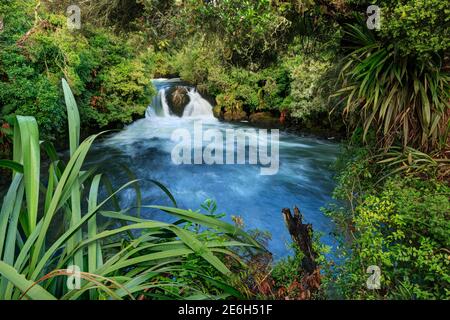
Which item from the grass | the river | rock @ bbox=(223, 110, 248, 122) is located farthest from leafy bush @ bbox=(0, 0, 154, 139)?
rock @ bbox=(223, 110, 248, 122)

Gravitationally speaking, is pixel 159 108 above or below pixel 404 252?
above

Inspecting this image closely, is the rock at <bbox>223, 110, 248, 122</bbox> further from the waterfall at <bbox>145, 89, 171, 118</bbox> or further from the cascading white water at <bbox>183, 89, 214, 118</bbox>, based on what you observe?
the waterfall at <bbox>145, 89, 171, 118</bbox>

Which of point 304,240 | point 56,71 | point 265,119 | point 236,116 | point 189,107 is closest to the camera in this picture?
point 304,240

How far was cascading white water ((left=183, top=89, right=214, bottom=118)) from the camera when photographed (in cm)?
1595

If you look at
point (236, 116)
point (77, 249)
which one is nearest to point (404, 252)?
point (77, 249)

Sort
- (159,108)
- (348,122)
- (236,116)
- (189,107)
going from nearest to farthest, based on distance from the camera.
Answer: (348,122) < (236,116) < (159,108) < (189,107)

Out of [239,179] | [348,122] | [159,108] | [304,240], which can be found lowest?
[239,179]

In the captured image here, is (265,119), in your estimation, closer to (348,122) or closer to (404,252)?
(348,122)

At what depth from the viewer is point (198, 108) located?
16109 mm

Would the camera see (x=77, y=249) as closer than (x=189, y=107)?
Yes

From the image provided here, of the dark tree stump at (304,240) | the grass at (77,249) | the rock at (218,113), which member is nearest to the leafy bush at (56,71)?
the grass at (77,249)

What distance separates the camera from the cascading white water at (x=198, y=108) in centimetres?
1595
